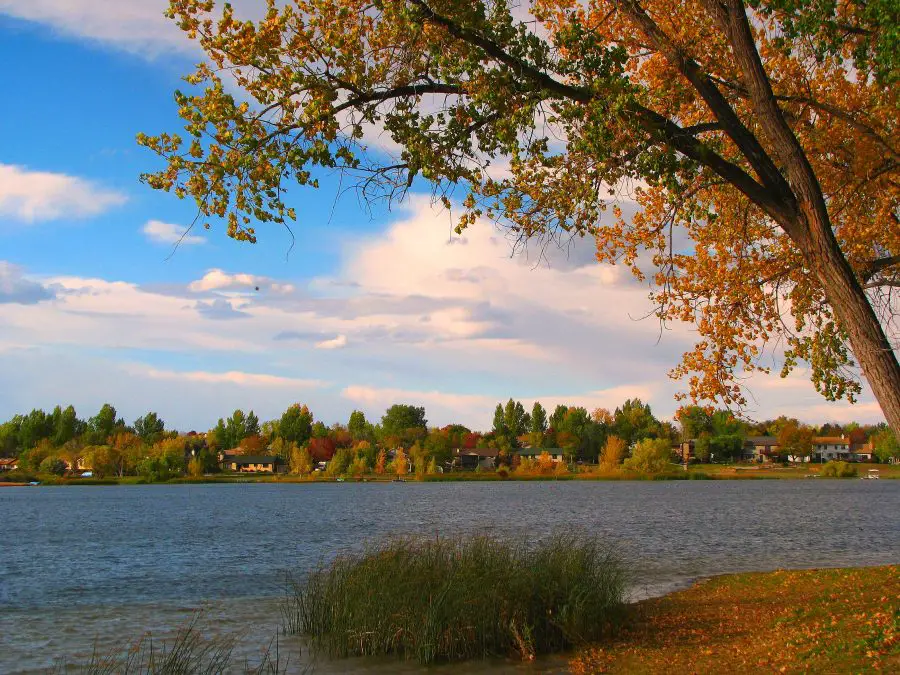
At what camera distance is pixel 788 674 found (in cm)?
986

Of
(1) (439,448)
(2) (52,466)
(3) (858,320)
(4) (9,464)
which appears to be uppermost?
(1) (439,448)

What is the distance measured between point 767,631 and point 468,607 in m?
4.81

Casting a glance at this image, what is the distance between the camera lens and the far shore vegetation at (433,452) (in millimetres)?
141500

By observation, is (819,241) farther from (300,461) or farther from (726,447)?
(726,447)

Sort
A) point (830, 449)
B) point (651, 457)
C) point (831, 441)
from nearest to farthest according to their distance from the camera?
point (651, 457) < point (830, 449) < point (831, 441)

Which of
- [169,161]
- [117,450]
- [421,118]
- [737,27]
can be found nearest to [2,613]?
[169,161]

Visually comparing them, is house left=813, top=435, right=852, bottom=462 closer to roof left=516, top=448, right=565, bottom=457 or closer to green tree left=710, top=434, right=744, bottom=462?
green tree left=710, top=434, right=744, bottom=462

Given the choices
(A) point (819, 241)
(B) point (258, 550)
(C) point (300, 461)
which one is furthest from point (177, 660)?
(C) point (300, 461)

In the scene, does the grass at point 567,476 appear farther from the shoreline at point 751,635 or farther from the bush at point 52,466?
the shoreline at point 751,635

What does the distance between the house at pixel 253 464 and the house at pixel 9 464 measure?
132ft

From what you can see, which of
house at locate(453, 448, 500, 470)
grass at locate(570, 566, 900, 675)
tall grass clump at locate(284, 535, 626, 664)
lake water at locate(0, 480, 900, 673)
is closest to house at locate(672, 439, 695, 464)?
house at locate(453, 448, 500, 470)

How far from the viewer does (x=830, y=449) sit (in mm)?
185625

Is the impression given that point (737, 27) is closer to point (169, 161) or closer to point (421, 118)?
point (421, 118)

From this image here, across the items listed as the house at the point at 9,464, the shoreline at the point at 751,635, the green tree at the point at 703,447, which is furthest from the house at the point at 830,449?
the shoreline at the point at 751,635
